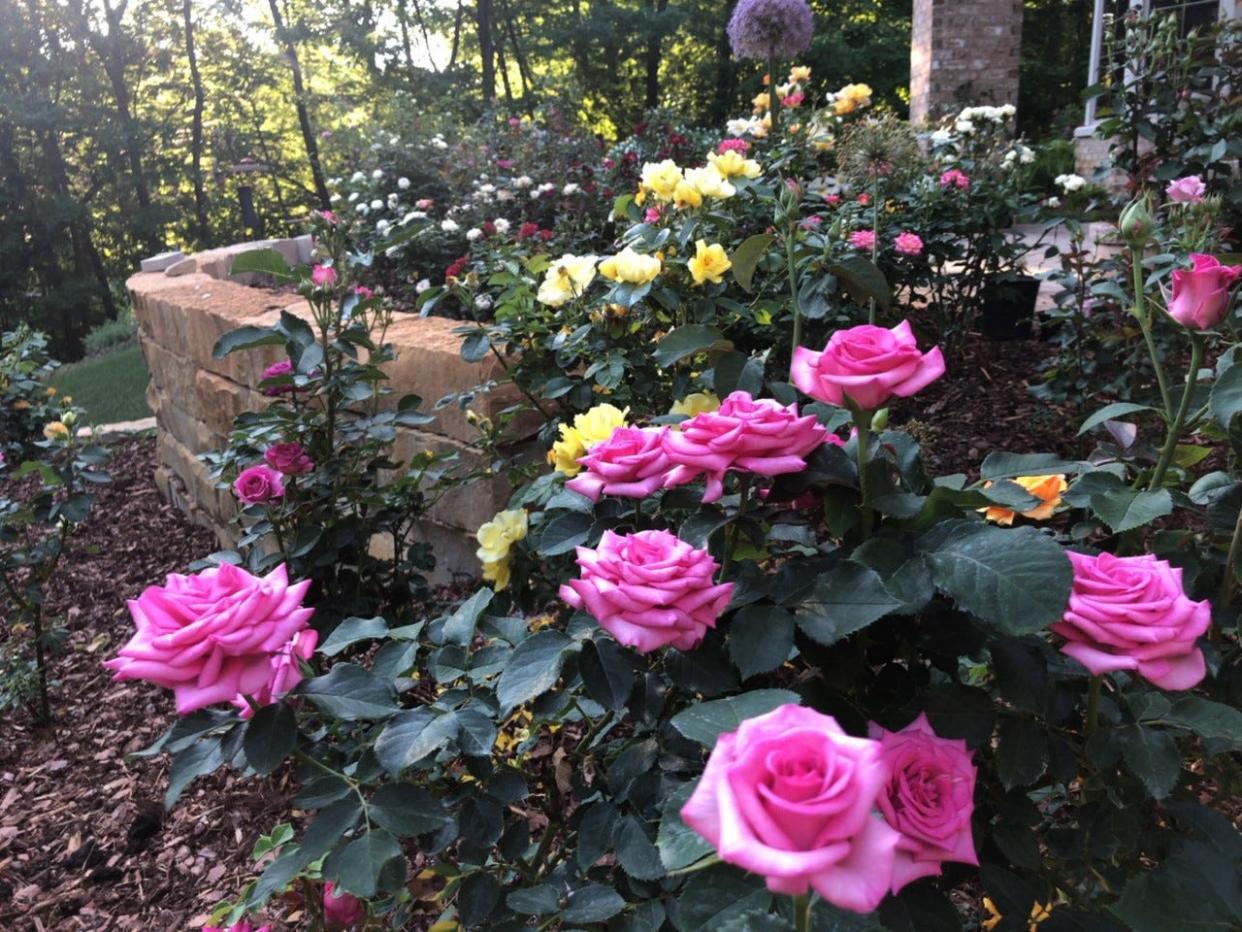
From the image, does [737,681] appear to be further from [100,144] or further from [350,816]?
[100,144]

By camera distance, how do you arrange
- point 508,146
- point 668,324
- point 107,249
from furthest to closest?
point 107,249
point 508,146
point 668,324

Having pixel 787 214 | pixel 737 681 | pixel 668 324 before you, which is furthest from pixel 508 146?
pixel 737 681

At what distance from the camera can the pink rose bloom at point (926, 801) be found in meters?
0.65

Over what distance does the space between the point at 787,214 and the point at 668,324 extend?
2.30 feet

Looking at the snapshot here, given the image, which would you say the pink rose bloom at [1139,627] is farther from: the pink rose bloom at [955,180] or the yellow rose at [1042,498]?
the pink rose bloom at [955,180]

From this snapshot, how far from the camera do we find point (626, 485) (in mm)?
864

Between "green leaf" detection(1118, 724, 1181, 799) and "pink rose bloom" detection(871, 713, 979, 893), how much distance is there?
0.51ft

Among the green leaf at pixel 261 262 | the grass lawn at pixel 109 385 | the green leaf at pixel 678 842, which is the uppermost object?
the green leaf at pixel 261 262

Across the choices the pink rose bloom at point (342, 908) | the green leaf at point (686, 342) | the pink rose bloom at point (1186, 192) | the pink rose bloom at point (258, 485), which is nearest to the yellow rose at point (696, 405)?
the green leaf at point (686, 342)

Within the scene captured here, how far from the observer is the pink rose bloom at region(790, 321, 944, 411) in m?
0.74

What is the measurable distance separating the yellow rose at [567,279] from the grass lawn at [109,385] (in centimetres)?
585

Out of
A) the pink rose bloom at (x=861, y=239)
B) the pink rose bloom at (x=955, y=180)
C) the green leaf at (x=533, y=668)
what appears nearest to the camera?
the green leaf at (x=533, y=668)

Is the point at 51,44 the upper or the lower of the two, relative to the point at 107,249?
upper

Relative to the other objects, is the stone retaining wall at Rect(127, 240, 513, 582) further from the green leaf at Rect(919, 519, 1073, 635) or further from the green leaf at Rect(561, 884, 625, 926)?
the green leaf at Rect(919, 519, 1073, 635)
